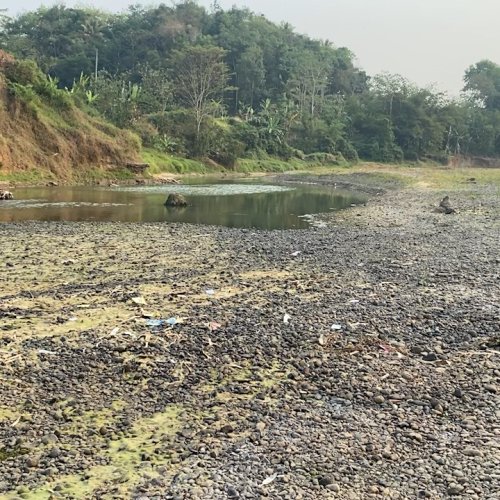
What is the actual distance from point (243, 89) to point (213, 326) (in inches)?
3372

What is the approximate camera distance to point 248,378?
6.74 m

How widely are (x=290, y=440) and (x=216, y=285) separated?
5960 mm

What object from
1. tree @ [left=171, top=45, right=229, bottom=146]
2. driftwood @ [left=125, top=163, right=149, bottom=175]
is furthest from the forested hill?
driftwood @ [left=125, top=163, right=149, bottom=175]

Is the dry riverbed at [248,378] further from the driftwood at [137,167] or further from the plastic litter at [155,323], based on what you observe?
the driftwood at [137,167]

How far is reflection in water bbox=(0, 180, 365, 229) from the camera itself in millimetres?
22547

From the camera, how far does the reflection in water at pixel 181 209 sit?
2255 cm

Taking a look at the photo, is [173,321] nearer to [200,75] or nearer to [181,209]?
[181,209]

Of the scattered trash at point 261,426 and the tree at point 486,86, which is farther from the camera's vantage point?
the tree at point 486,86

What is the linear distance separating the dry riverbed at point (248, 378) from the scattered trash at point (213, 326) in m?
0.04

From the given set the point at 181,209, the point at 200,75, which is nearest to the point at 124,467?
the point at 181,209

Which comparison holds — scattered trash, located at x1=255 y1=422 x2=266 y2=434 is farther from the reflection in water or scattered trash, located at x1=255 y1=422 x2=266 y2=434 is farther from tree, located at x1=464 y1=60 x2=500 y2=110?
tree, located at x1=464 y1=60 x2=500 y2=110

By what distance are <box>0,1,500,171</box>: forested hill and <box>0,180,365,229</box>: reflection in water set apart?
2680cm

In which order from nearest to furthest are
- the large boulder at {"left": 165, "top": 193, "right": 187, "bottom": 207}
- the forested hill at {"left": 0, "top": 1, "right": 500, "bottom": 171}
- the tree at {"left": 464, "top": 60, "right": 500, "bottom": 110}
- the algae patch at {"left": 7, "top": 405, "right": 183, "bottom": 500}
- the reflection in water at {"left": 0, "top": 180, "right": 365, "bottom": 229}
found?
the algae patch at {"left": 7, "top": 405, "right": 183, "bottom": 500} < the reflection in water at {"left": 0, "top": 180, "right": 365, "bottom": 229} < the large boulder at {"left": 165, "top": 193, "right": 187, "bottom": 207} < the forested hill at {"left": 0, "top": 1, "right": 500, "bottom": 171} < the tree at {"left": 464, "top": 60, "right": 500, "bottom": 110}

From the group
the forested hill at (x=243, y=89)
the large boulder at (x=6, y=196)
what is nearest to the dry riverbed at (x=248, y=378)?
the large boulder at (x=6, y=196)
